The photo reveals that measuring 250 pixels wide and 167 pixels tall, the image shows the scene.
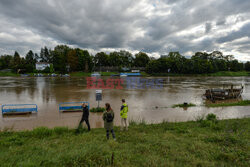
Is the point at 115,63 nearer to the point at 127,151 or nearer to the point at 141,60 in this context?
the point at 141,60

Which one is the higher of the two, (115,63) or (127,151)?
(115,63)

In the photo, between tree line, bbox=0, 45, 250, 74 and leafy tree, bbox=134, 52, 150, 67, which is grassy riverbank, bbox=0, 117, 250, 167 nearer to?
tree line, bbox=0, 45, 250, 74

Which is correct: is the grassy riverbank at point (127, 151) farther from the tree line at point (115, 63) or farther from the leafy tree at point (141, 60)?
the leafy tree at point (141, 60)

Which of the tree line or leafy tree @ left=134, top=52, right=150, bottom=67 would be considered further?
leafy tree @ left=134, top=52, right=150, bottom=67

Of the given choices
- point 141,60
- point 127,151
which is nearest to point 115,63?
point 141,60

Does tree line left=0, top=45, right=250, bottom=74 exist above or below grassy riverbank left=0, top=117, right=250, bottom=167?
above

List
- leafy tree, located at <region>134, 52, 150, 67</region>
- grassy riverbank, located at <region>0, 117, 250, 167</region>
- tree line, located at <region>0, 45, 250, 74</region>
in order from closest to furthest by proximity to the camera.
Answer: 1. grassy riverbank, located at <region>0, 117, 250, 167</region>
2. tree line, located at <region>0, 45, 250, 74</region>
3. leafy tree, located at <region>134, 52, 150, 67</region>

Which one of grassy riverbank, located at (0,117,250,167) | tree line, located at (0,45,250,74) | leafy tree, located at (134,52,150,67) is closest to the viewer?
grassy riverbank, located at (0,117,250,167)

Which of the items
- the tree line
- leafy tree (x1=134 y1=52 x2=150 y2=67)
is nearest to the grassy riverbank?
the tree line

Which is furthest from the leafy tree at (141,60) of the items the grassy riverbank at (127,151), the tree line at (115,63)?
the grassy riverbank at (127,151)

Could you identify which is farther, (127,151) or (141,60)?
(141,60)

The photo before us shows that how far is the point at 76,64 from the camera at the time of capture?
91.2 meters

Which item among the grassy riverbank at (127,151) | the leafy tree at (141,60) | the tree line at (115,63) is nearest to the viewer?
the grassy riverbank at (127,151)

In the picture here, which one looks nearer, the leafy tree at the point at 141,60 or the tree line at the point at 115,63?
the tree line at the point at 115,63
